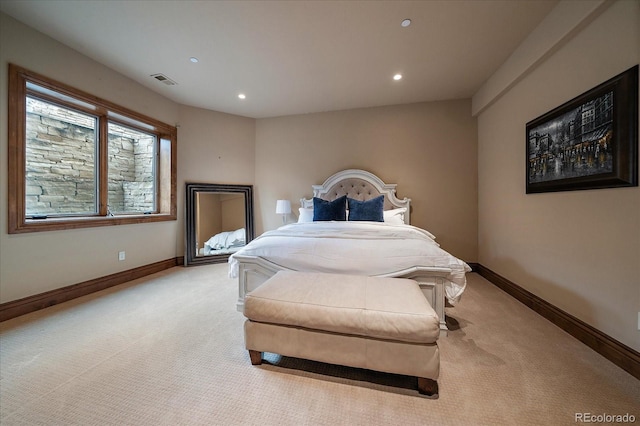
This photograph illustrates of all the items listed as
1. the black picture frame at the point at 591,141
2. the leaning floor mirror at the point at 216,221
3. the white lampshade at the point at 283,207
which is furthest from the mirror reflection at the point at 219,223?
the black picture frame at the point at 591,141

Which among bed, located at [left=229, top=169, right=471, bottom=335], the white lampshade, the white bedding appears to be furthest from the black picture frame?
the white bedding

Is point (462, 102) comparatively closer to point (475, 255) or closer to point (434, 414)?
point (475, 255)

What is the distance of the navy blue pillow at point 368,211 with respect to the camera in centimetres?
342

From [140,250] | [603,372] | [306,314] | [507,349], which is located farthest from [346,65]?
[140,250]

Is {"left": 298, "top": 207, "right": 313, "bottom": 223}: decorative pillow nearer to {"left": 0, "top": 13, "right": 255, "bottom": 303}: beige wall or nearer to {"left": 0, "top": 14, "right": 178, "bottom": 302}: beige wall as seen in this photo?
{"left": 0, "top": 13, "right": 255, "bottom": 303}: beige wall

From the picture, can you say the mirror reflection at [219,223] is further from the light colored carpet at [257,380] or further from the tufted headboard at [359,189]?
the light colored carpet at [257,380]

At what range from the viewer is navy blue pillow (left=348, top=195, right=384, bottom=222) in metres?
3.42

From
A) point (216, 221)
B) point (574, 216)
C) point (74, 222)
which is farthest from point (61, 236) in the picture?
point (574, 216)

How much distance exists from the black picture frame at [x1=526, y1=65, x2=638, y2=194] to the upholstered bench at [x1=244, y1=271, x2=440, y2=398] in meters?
1.62

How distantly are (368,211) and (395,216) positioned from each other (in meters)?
0.46

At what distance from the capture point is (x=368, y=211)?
345 cm

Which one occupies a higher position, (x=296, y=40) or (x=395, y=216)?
(x=296, y=40)

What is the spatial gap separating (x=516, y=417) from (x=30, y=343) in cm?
333

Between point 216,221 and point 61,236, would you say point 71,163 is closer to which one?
point 61,236
